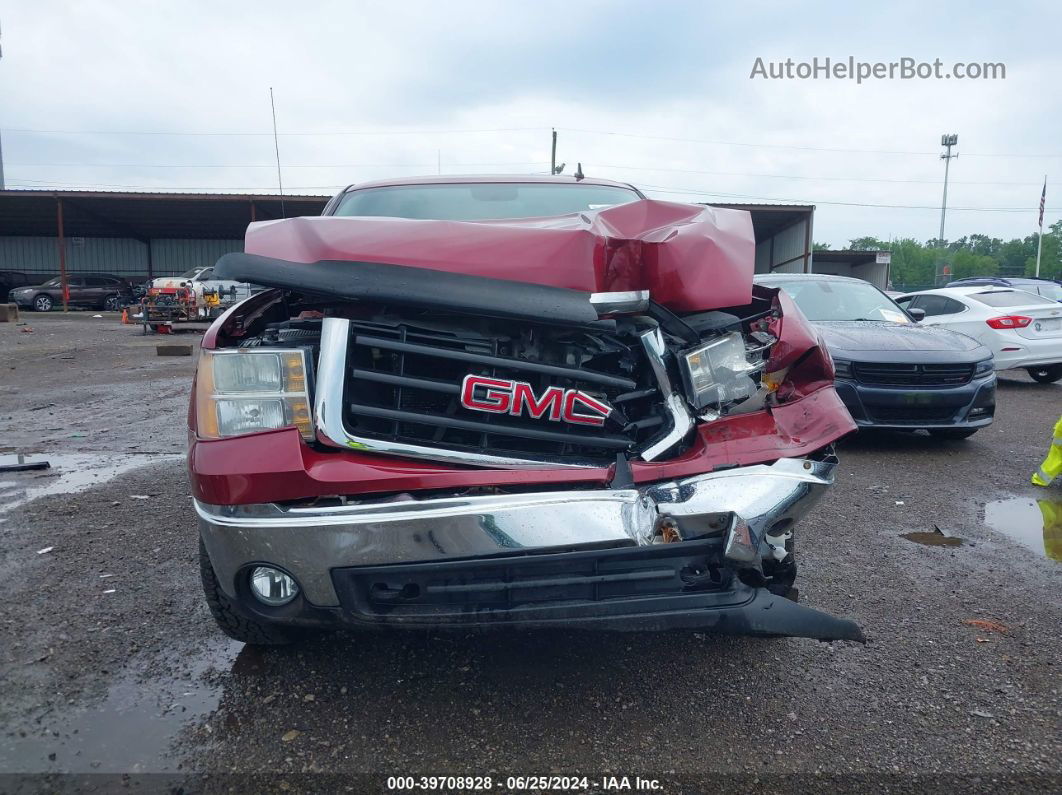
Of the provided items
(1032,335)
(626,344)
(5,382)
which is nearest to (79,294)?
(5,382)

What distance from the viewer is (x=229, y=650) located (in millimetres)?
2955

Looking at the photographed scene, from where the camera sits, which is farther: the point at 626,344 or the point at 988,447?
the point at 988,447

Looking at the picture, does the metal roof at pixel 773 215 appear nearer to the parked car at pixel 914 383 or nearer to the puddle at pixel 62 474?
the parked car at pixel 914 383

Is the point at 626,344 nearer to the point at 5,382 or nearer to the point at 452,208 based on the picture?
the point at 452,208

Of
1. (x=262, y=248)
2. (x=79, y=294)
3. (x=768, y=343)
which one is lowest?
(x=79, y=294)

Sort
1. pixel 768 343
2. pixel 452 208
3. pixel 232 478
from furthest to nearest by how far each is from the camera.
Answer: pixel 452 208 < pixel 768 343 < pixel 232 478

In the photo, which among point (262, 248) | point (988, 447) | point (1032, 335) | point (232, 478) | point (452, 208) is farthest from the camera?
point (1032, 335)

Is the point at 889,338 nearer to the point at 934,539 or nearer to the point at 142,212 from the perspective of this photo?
the point at 934,539

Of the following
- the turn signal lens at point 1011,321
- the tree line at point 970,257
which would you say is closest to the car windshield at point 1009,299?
the turn signal lens at point 1011,321

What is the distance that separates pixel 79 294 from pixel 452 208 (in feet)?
100

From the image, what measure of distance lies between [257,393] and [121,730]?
3.69ft

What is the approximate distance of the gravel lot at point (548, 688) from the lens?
2252 mm

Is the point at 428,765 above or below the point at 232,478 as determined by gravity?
below

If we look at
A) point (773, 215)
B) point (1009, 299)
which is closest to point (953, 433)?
point (1009, 299)
